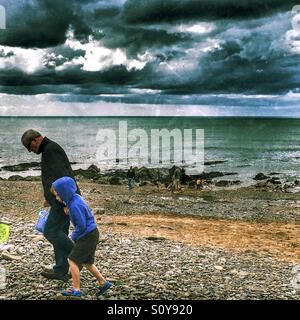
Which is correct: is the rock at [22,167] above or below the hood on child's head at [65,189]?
below

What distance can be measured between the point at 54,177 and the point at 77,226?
1.01 metres

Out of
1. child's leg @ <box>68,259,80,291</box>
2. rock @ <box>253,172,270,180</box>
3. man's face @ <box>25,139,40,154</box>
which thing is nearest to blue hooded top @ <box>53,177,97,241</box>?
child's leg @ <box>68,259,80,291</box>

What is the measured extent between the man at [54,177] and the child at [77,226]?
1.88 feet

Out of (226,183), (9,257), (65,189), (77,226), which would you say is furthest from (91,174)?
(65,189)

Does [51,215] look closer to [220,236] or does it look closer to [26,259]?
[26,259]

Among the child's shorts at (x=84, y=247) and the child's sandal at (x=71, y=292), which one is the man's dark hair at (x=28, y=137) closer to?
the child's shorts at (x=84, y=247)

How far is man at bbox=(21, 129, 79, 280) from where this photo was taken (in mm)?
7105

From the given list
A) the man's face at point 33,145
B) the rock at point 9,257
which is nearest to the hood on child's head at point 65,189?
the man's face at point 33,145

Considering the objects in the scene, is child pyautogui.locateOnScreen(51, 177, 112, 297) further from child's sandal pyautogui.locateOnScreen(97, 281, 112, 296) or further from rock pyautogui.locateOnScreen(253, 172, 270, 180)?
rock pyautogui.locateOnScreen(253, 172, 270, 180)

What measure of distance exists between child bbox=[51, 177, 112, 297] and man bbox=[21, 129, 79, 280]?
573 mm

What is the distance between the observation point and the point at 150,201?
25.8 m

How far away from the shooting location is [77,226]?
6617mm

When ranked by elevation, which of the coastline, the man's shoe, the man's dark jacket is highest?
the man's dark jacket

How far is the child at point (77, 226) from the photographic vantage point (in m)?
6.53
